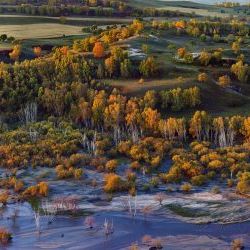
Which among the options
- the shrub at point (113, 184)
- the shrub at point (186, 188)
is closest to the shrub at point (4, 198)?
the shrub at point (113, 184)

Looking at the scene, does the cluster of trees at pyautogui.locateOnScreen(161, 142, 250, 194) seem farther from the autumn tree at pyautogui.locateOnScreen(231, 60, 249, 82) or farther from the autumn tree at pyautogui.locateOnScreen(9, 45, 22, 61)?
the autumn tree at pyautogui.locateOnScreen(9, 45, 22, 61)

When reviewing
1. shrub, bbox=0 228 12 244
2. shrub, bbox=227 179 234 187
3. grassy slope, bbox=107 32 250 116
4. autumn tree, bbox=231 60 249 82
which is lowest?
shrub, bbox=0 228 12 244

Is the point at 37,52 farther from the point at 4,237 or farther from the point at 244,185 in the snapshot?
the point at 4,237

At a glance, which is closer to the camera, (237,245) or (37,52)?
(237,245)

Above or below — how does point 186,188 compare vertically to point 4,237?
above

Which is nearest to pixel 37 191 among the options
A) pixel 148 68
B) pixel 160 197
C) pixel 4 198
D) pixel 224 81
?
pixel 4 198

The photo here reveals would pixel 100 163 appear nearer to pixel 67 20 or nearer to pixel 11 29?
pixel 11 29

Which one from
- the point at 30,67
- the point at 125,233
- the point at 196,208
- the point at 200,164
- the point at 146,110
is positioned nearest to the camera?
the point at 125,233

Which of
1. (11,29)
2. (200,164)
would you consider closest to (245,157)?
(200,164)

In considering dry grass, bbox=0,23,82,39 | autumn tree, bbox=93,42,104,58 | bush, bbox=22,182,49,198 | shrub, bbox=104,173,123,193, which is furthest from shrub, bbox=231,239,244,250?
dry grass, bbox=0,23,82,39

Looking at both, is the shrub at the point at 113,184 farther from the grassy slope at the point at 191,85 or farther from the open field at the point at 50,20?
the open field at the point at 50,20

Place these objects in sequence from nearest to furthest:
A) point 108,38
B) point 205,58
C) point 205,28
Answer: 1. point 205,58
2. point 108,38
3. point 205,28
